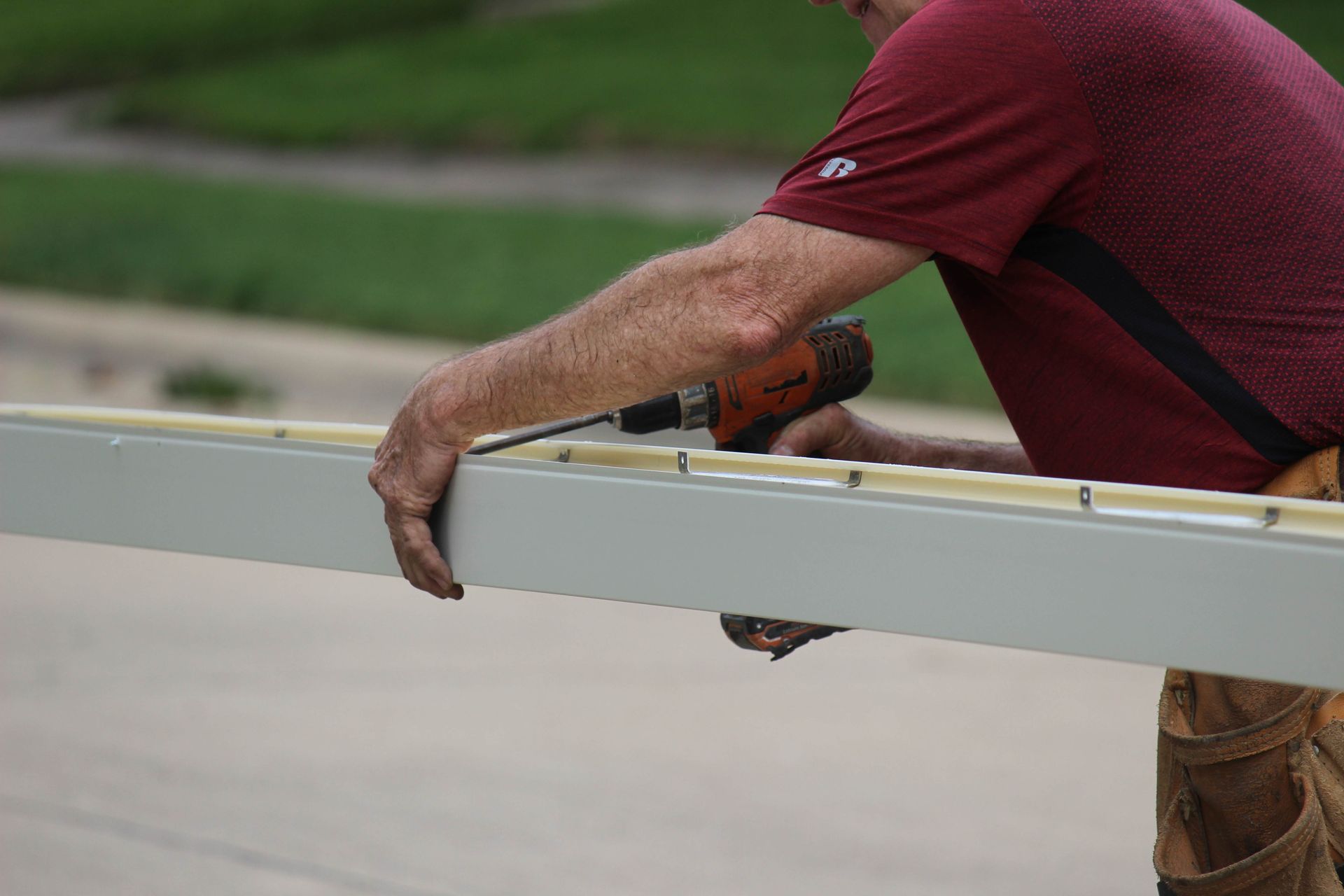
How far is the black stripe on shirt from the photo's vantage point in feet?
4.27

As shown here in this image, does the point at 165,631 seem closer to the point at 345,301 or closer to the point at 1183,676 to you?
the point at 1183,676

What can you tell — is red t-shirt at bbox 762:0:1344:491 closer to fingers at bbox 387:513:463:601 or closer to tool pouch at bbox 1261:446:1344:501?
tool pouch at bbox 1261:446:1344:501

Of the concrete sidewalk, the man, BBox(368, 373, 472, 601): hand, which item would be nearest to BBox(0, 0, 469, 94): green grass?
the concrete sidewalk

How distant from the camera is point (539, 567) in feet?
4.21

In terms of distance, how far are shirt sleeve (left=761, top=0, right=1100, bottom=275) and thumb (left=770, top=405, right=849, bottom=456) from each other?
19.8 inches

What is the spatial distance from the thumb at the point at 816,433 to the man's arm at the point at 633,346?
1.34 ft

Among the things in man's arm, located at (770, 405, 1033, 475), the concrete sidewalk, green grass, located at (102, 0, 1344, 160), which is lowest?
the concrete sidewalk

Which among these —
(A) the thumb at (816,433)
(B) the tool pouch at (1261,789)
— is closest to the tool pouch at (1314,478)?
(B) the tool pouch at (1261,789)

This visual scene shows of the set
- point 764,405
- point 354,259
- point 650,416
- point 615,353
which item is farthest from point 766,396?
point 354,259

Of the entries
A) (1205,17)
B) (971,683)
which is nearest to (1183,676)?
(1205,17)

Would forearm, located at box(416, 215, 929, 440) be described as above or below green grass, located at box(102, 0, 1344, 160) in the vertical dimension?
below

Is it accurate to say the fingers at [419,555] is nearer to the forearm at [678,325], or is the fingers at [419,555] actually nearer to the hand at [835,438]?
the forearm at [678,325]

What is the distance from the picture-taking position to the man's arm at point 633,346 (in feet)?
4.08

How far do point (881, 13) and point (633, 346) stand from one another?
50 cm
